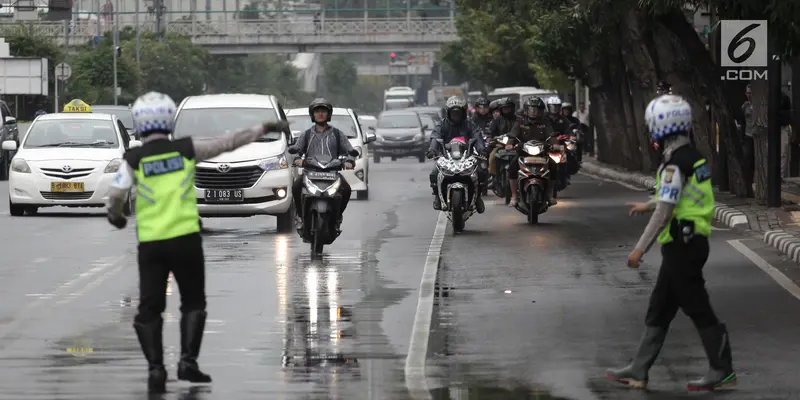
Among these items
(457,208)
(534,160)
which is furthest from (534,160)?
(457,208)

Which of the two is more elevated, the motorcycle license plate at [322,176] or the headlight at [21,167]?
the motorcycle license plate at [322,176]

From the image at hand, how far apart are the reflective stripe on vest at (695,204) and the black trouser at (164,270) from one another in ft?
8.58

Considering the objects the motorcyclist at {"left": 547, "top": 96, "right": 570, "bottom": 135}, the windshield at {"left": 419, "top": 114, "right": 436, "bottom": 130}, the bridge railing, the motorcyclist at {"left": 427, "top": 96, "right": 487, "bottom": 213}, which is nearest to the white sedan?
the motorcyclist at {"left": 427, "top": 96, "right": 487, "bottom": 213}

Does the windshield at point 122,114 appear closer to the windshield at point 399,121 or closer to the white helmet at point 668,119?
the windshield at point 399,121

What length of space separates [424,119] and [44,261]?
148 feet

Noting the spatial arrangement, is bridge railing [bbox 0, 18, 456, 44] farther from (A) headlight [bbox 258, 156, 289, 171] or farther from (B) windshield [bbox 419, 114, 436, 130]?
(A) headlight [bbox 258, 156, 289, 171]

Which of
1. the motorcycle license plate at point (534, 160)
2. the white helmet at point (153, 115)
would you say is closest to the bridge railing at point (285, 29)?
the motorcycle license plate at point (534, 160)

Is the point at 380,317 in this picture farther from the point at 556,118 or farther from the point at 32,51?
the point at 32,51

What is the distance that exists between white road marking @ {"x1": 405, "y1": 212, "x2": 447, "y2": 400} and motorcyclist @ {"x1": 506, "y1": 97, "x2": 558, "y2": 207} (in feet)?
18.2

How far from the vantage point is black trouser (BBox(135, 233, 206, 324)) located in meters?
9.86

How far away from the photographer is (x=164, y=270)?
32.6 ft

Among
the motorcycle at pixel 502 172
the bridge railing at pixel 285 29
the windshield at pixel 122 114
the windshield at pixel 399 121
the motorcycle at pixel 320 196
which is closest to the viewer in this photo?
the motorcycle at pixel 320 196

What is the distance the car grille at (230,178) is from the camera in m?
22.5

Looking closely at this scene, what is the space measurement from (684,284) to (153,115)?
10.2ft
